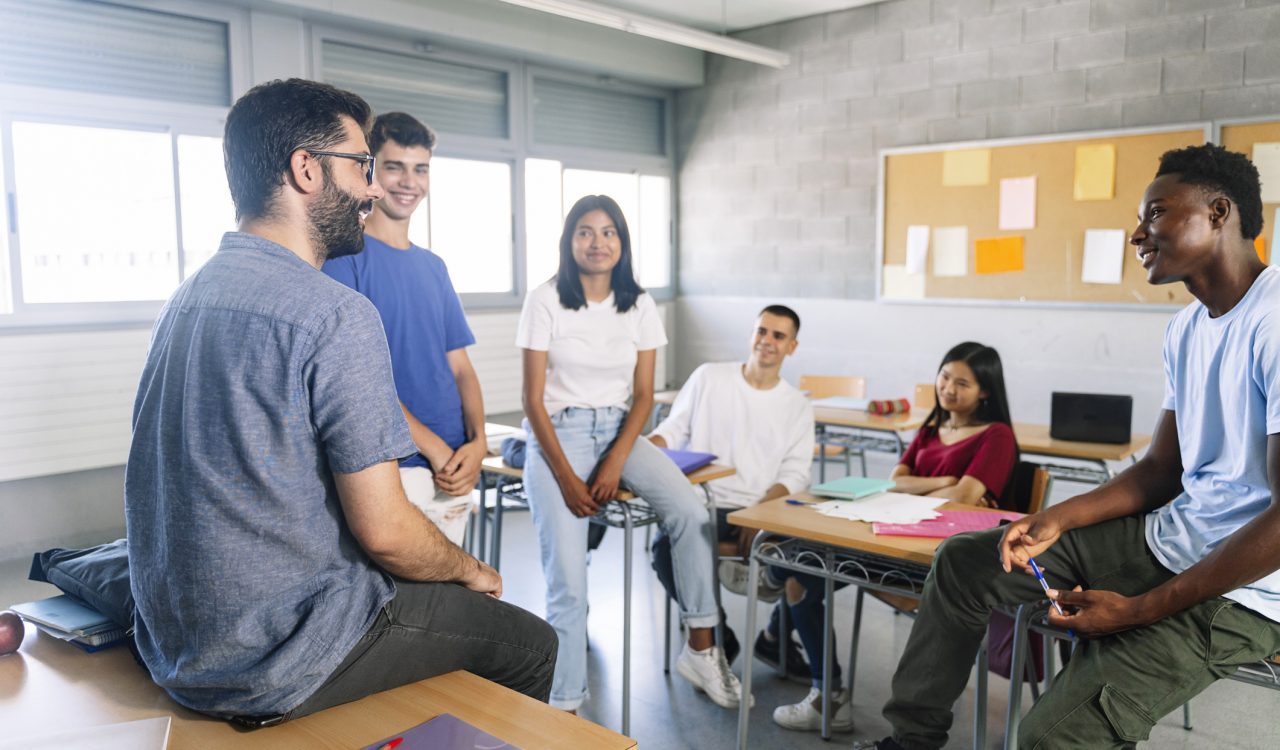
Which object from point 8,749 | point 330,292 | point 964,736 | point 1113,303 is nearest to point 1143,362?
point 1113,303

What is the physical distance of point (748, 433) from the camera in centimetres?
313

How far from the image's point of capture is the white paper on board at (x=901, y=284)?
5.85 meters

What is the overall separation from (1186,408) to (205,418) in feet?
5.70

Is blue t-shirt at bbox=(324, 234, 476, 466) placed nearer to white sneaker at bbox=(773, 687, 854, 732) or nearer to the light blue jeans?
the light blue jeans

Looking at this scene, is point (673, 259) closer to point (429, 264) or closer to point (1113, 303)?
point (1113, 303)

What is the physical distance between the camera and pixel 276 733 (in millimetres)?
1286

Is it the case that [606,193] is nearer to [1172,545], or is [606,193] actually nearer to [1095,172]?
[1095,172]

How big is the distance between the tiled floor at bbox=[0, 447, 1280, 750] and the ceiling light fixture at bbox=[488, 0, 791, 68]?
277 centimetres

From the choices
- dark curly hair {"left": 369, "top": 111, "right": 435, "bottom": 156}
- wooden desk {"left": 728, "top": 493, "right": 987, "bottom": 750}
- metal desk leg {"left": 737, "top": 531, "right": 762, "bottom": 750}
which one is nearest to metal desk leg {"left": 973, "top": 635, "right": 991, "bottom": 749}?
wooden desk {"left": 728, "top": 493, "right": 987, "bottom": 750}

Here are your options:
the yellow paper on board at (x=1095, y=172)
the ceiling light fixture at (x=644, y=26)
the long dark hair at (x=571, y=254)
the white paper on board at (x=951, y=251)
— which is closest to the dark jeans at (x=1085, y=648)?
the long dark hair at (x=571, y=254)

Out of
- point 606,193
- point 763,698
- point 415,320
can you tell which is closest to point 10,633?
point 415,320

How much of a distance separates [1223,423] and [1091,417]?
1.91m

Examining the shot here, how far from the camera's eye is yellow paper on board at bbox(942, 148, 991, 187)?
5.50 meters

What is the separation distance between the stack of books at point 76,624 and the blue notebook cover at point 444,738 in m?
0.59
